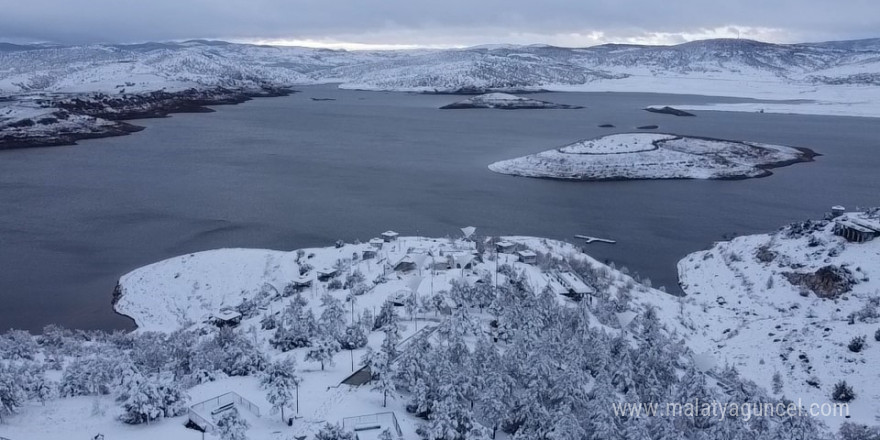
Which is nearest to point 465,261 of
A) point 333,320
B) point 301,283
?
point 301,283

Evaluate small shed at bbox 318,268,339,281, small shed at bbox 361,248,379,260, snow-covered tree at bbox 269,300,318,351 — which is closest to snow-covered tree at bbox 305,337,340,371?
snow-covered tree at bbox 269,300,318,351

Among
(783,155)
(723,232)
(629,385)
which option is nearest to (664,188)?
(723,232)

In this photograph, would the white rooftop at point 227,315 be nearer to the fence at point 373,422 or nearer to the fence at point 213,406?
the fence at point 213,406

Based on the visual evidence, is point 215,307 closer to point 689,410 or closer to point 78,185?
point 689,410

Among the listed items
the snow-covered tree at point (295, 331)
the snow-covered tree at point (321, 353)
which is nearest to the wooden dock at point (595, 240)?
the snow-covered tree at point (295, 331)

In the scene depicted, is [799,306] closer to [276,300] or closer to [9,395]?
[276,300]

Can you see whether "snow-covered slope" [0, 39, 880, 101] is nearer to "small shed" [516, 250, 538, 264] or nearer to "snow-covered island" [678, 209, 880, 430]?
"small shed" [516, 250, 538, 264]
